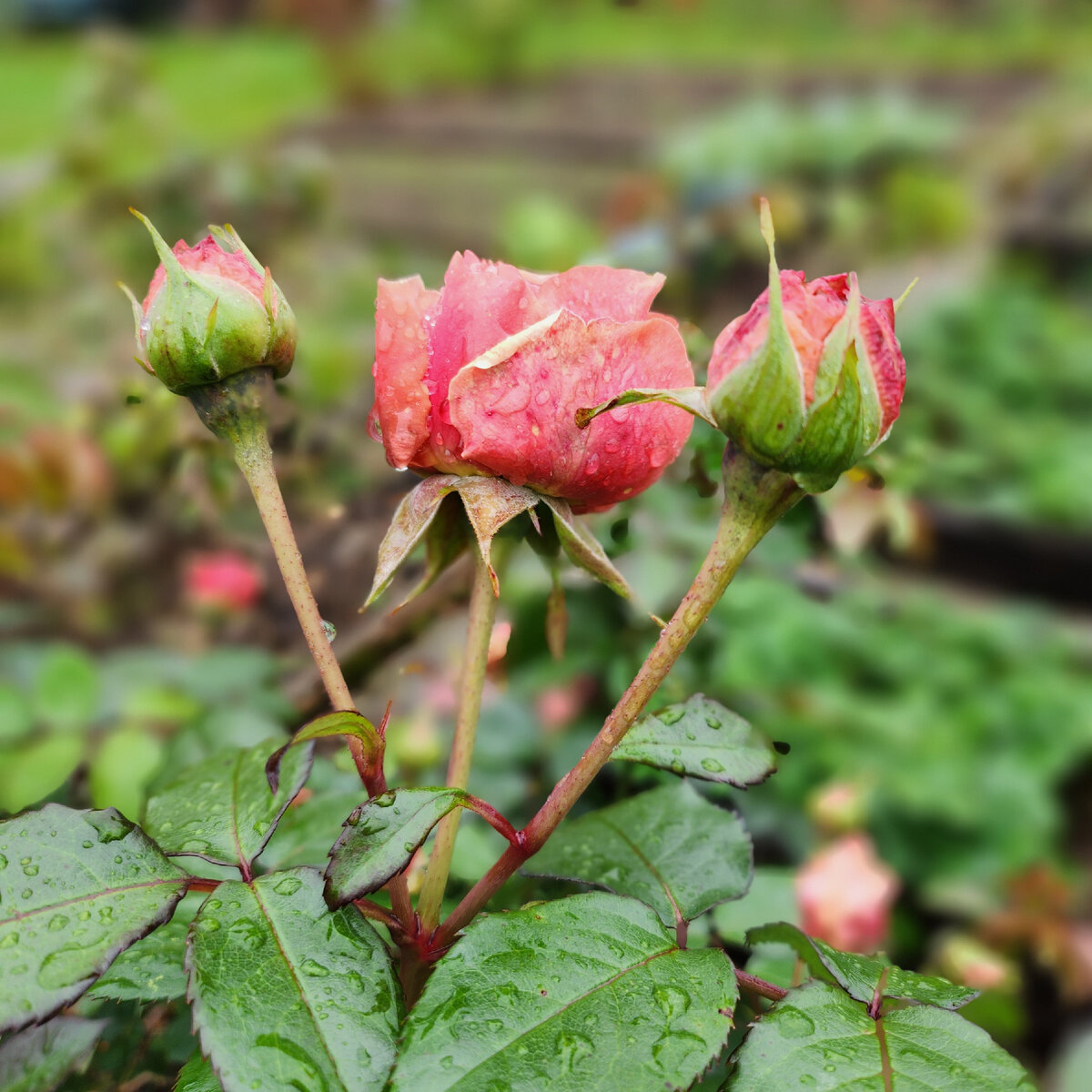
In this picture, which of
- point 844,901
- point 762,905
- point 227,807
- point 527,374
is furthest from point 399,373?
point 844,901

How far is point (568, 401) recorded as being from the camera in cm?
28

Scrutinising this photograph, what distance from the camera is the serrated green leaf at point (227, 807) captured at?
10.6 inches

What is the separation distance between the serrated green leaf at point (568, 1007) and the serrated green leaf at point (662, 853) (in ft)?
0.15

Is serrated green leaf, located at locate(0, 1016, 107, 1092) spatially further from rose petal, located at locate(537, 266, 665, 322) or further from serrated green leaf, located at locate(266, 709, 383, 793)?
rose petal, located at locate(537, 266, 665, 322)

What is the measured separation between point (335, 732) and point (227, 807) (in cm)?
7

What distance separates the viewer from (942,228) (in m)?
3.02

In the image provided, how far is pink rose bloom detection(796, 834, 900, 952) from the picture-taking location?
2.26 ft

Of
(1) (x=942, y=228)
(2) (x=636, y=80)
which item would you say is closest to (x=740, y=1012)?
(1) (x=942, y=228)

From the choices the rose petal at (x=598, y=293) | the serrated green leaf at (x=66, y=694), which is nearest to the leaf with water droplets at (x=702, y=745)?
the rose petal at (x=598, y=293)

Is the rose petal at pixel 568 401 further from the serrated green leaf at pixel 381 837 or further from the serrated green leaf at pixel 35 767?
the serrated green leaf at pixel 35 767

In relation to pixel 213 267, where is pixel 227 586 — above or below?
below

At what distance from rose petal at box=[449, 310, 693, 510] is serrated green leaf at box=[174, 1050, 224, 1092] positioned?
17 cm

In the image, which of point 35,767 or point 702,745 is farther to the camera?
point 35,767

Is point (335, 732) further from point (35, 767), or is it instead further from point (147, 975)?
point (35, 767)
